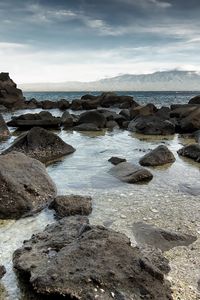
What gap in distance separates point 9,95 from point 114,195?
53.1 metres

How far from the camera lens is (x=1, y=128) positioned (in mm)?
24234

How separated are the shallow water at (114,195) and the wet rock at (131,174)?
0.26 metres

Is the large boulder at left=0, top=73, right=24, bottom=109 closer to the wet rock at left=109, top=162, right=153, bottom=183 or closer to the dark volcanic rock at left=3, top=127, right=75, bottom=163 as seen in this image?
the dark volcanic rock at left=3, top=127, right=75, bottom=163

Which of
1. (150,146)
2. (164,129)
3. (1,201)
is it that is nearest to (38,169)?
(1,201)

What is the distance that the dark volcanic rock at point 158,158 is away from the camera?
1527 cm

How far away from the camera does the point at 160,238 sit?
802 centimetres

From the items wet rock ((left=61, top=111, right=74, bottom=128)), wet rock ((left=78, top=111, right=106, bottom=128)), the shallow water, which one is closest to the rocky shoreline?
the shallow water

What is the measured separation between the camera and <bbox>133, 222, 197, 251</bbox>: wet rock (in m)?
7.75

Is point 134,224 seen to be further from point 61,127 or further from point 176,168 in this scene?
point 61,127

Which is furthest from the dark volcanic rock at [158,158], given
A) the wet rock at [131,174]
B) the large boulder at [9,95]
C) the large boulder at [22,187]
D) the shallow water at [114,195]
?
the large boulder at [9,95]

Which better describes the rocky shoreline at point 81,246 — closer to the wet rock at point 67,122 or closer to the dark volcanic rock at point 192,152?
the dark volcanic rock at point 192,152

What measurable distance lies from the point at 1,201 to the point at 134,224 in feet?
9.98

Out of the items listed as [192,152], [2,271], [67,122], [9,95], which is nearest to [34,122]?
[67,122]

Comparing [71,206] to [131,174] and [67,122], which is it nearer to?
[131,174]
